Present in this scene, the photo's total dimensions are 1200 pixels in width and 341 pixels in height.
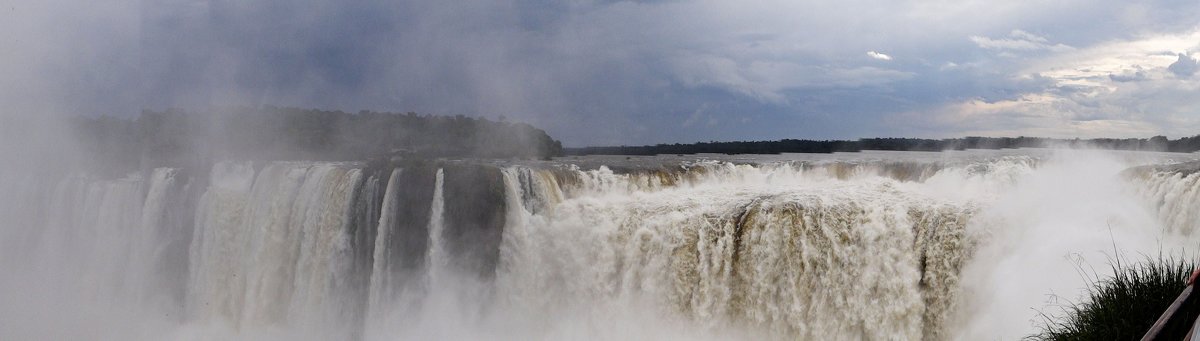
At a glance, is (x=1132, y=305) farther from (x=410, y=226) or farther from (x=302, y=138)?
(x=302, y=138)

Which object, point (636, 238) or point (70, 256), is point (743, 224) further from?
point (70, 256)

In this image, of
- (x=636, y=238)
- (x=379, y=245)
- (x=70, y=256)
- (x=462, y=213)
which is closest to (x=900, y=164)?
(x=636, y=238)

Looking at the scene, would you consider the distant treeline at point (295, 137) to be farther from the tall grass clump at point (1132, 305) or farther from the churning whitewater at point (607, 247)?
the tall grass clump at point (1132, 305)

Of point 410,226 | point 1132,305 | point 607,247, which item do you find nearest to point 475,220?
point 410,226

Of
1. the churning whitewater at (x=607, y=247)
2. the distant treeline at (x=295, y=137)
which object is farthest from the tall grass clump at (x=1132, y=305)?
the distant treeline at (x=295, y=137)

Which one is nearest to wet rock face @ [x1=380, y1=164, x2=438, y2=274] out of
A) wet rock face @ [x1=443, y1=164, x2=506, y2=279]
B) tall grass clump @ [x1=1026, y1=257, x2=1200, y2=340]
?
wet rock face @ [x1=443, y1=164, x2=506, y2=279]
